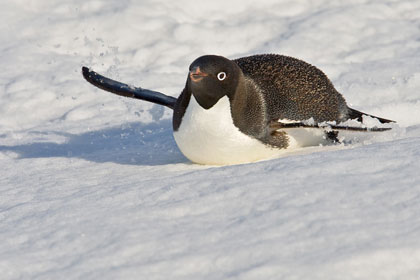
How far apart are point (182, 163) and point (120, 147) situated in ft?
2.94

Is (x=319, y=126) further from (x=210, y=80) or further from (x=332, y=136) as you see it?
(x=210, y=80)

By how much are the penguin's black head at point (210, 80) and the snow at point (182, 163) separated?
40cm

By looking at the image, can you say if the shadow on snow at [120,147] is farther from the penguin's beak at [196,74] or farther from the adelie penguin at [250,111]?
the penguin's beak at [196,74]

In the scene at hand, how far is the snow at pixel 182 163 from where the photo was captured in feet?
7.71

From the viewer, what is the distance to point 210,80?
3.69 metres

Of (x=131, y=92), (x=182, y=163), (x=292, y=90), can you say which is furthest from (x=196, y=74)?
(x=131, y=92)

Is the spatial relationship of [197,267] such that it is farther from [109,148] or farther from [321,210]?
[109,148]

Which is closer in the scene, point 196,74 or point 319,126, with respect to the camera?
point 196,74

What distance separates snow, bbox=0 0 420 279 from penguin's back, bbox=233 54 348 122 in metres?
0.26

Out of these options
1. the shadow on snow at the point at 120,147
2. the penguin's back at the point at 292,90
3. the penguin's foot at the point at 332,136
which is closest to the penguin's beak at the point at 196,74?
the penguin's back at the point at 292,90

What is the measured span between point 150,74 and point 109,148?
69.8 inches

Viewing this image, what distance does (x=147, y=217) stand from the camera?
110 inches

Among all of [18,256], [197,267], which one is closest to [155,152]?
[18,256]

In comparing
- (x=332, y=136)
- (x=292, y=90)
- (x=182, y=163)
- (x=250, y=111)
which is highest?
(x=292, y=90)
